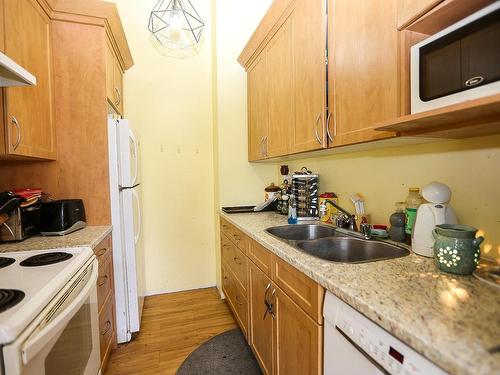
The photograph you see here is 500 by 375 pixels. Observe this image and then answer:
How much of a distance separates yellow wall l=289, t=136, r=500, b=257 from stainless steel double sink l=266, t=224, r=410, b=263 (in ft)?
0.79

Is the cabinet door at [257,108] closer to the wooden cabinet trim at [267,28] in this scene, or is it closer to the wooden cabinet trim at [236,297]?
the wooden cabinet trim at [267,28]

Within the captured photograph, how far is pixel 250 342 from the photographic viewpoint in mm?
1777

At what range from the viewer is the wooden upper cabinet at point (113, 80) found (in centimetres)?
199

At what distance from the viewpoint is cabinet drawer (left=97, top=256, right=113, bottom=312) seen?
1610 mm

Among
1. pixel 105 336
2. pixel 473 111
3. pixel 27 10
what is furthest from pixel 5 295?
pixel 27 10

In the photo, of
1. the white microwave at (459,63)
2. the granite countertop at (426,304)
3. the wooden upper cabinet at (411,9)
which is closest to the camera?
the granite countertop at (426,304)

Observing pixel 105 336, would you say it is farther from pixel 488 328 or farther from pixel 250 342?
pixel 488 328

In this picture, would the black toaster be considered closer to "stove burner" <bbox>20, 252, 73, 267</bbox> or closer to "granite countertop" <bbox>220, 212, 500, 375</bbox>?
"stove burner" <bbox>20, 252, 73, 267</bbox>

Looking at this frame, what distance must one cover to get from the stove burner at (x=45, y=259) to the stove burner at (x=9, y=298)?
0.31 m

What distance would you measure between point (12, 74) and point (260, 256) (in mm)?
1439

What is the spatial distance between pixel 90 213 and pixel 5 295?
1.16m

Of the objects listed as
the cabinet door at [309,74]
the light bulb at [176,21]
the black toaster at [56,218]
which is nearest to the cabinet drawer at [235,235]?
the cabinet door at [309,74]

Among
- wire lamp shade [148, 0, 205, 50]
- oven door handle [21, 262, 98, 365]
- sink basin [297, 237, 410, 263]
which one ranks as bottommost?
oven door handle [21, 262, 98, 365]

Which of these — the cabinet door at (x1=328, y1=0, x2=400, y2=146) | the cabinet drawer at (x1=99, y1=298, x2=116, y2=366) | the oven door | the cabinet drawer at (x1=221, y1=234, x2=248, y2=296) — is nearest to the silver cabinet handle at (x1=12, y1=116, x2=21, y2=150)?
the oven door
